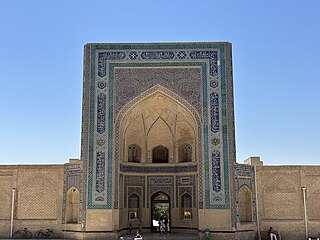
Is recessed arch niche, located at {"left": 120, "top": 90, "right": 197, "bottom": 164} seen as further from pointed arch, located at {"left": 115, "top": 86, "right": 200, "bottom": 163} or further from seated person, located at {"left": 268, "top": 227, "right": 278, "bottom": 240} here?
seated person, located at {"left": 268, "top": 227, "right": 278, "bottom": 240}

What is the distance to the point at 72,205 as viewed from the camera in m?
12.8

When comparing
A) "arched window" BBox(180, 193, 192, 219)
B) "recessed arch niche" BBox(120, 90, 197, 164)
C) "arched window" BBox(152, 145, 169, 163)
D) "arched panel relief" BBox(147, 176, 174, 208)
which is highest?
"recessed arch niche" BBox(120, 90, 197, 164)

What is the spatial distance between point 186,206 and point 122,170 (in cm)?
263

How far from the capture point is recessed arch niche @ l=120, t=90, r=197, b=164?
14055mm

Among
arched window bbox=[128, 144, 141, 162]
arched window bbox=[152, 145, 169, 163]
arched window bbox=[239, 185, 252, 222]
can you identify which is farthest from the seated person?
arched window bbox=[128, 144, 141, 162]

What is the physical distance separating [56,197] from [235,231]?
5683 millimetres

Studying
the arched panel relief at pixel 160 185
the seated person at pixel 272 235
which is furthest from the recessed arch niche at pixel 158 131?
the seated person at pixel 272 235

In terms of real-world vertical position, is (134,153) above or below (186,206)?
above

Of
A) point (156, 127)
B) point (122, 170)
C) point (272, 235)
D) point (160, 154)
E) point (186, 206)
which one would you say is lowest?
point (272, 235)

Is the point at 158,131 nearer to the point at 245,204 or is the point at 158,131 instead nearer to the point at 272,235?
the point at 245,204

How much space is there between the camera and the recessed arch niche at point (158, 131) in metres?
14.1

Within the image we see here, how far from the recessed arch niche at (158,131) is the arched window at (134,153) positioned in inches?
3.7

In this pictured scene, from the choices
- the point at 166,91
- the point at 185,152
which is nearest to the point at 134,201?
the point at 185,152

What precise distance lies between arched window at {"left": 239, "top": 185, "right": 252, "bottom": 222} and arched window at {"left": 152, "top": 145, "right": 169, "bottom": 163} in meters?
3.28
